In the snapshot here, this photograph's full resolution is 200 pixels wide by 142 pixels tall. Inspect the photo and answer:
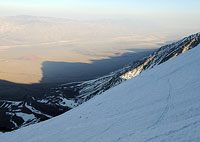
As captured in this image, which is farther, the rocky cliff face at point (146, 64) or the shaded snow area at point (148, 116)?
the rocky cliff face at point (146, 64)

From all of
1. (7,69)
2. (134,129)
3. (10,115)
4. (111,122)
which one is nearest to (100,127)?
(111,122)

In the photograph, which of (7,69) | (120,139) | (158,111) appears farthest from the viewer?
(7,69)

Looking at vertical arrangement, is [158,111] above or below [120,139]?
above

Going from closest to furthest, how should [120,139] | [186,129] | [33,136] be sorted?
[186,129]
[120,139]
[33,136]

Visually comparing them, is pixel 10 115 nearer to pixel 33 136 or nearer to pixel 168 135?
pixel 33 136

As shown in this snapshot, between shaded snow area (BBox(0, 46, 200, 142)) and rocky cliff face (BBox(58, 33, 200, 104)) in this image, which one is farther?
rocky cliff face (BBox(58, 33, 200, 104))

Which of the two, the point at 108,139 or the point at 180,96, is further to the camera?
the point at 180,96

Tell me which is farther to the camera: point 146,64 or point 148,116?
point 146,64

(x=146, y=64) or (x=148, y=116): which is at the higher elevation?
(x=148, y=116)
